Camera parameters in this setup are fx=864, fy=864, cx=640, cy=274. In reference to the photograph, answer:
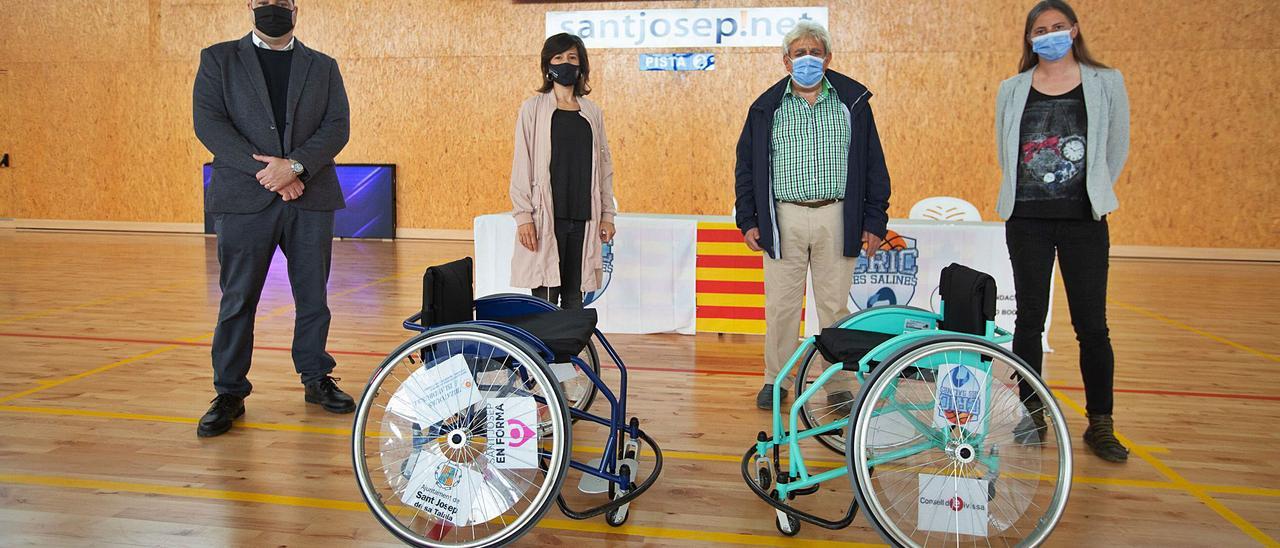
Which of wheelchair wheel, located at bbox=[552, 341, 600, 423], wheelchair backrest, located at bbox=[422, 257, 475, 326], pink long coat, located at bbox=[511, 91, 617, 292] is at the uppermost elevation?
pink long coat, located at bbox=[511, 91, 617, 292]

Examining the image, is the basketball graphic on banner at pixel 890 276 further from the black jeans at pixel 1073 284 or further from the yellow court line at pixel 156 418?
the yellow court line at pixel 156 418

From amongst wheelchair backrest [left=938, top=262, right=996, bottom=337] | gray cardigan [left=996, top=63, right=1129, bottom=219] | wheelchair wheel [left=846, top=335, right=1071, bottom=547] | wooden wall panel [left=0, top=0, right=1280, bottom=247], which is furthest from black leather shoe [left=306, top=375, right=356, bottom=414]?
wooden wall panel [left=0, top=0, right=1280, bottom=247]

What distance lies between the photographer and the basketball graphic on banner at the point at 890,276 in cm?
396

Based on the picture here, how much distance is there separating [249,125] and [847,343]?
1.93 meters

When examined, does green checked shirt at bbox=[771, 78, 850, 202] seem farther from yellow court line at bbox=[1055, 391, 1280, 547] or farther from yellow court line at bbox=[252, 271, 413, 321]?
yellow court line at bbox=[252, 271, 413, 321]

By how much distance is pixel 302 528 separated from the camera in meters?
1.95

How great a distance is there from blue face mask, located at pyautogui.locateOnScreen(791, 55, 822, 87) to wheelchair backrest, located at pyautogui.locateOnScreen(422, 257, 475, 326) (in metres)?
1.23

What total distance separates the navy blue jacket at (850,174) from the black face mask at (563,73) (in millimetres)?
617

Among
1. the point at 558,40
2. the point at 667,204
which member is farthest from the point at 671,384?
the point at 667,204

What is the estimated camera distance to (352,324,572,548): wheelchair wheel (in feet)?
5.74

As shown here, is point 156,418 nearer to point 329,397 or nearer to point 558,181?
point 329,397

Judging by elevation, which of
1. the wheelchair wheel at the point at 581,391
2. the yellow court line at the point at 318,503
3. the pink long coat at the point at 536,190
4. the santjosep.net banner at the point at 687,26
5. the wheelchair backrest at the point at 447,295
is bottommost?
the yellow court line at the point at 318,503

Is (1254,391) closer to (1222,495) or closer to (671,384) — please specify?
(1222,495)

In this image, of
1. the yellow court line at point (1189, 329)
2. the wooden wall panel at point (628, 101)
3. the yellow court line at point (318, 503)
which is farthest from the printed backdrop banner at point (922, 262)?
the wooden wall panel at point (628, 101)
